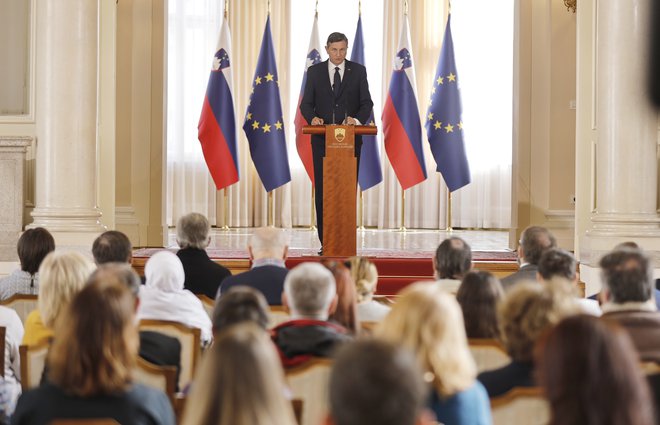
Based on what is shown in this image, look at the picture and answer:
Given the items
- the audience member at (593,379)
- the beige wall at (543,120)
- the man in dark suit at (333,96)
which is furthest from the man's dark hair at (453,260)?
the beige wall at (543,120)

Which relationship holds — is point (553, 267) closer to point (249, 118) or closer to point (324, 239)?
point (324, 239)

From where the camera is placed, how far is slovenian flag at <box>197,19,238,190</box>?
10797mm

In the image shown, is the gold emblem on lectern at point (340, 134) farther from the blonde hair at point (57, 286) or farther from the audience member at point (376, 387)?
the audience member at point (376, 387)

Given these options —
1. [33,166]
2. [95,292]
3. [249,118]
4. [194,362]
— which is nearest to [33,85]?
[33,166]

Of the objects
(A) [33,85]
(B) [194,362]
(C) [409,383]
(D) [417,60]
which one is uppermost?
(D) [417,60]

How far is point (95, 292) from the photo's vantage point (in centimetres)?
228

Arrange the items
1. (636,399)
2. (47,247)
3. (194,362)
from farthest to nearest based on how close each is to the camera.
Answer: (47,247) < (194,362) < (636,399)

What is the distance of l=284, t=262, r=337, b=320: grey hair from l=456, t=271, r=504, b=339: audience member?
0.49m

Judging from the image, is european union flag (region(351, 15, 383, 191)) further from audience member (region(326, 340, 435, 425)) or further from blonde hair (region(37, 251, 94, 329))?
audience member (region(326, 340, 435, 425))

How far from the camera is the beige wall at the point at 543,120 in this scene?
10.4 meters

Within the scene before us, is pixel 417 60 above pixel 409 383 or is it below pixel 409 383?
above

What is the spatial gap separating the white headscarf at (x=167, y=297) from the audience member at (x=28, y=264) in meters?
0.84

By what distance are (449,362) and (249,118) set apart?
28.8 ft

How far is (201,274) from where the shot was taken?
5211 mm
